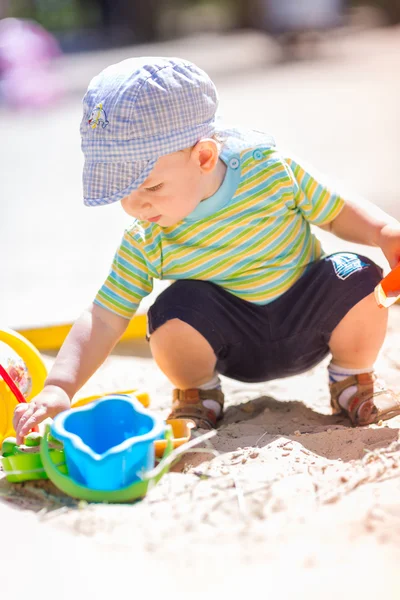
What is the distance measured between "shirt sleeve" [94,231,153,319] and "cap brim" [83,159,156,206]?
0.78ft

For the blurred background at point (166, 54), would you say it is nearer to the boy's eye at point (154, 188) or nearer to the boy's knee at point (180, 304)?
the boy's knee at point (180, 304)

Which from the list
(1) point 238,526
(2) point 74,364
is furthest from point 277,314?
(1) point 238,526

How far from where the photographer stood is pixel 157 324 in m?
1.90

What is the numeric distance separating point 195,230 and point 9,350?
19.0 inches

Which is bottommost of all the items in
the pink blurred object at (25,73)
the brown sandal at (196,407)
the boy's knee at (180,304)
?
the pink blurred object at (25,73)

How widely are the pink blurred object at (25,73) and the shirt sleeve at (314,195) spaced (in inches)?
228

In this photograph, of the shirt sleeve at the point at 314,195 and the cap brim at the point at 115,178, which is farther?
the shirt sleeve at the point at 314,195

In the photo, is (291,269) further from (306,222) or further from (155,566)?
(155,566)

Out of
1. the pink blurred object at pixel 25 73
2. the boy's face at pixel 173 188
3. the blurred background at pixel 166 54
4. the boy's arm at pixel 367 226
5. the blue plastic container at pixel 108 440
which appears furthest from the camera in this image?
the pink blurred object at pixel 25 73

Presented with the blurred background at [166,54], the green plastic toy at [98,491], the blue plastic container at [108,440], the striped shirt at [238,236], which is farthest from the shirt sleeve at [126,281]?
the blurred background at [166,54]

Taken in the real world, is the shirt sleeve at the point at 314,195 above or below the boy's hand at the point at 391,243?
above

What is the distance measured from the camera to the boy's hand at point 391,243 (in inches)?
69.8

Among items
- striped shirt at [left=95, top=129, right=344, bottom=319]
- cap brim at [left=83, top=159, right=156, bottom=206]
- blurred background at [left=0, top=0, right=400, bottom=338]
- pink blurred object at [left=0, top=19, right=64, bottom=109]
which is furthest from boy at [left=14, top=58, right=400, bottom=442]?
pink blurred object at [left=0, top=19, right=64, bottom=109]

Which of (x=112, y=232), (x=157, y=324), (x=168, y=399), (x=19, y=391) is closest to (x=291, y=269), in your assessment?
(x=157, y=324)
